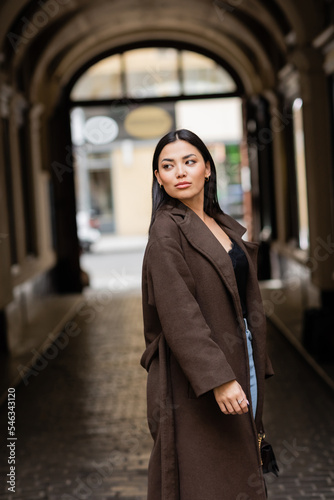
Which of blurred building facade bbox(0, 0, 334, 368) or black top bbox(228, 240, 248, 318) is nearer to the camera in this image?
black top bbox(228, 240, 248, 318)

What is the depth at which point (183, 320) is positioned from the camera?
8.51 ft

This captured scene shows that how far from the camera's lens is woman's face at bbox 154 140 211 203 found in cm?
277

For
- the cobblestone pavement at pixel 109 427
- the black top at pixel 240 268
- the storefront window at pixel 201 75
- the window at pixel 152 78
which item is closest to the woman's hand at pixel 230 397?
the black top at pixel 240 268

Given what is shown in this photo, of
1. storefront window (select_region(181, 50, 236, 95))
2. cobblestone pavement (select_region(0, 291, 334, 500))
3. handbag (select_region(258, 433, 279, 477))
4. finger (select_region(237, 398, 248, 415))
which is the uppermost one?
storefront window (select_region(181, 50, 236, 95))

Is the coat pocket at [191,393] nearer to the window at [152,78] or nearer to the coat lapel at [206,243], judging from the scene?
the coat lapel at [206,243]

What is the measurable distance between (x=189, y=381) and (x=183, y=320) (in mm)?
233

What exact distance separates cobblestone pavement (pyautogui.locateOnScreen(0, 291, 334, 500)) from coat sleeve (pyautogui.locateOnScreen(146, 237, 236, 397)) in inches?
81.4

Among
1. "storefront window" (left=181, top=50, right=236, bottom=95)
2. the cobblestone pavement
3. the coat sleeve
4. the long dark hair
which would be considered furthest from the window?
the coat sleeve

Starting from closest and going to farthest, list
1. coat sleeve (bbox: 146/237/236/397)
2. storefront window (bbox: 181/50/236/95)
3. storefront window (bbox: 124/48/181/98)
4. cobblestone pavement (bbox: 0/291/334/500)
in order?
coat sleeve (bbox: 146/237/236/397), cobblestone pavement (bbox: 0/291/334/500), storefront window (bbox: 124/48/181/98), storefront window (bbox: 181/50/236/95)

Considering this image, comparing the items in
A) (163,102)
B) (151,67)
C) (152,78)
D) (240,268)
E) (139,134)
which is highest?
(151,67)

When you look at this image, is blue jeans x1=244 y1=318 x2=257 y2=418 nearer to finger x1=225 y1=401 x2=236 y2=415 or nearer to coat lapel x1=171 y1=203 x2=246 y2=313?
coat lapel x1=171 y1=203 x2=246 y2=313

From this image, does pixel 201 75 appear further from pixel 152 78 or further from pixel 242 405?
pixel 242 405

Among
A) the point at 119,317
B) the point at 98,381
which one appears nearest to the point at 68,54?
the point at 119,317

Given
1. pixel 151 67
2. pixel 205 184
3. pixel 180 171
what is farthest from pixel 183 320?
pixel 151 67
